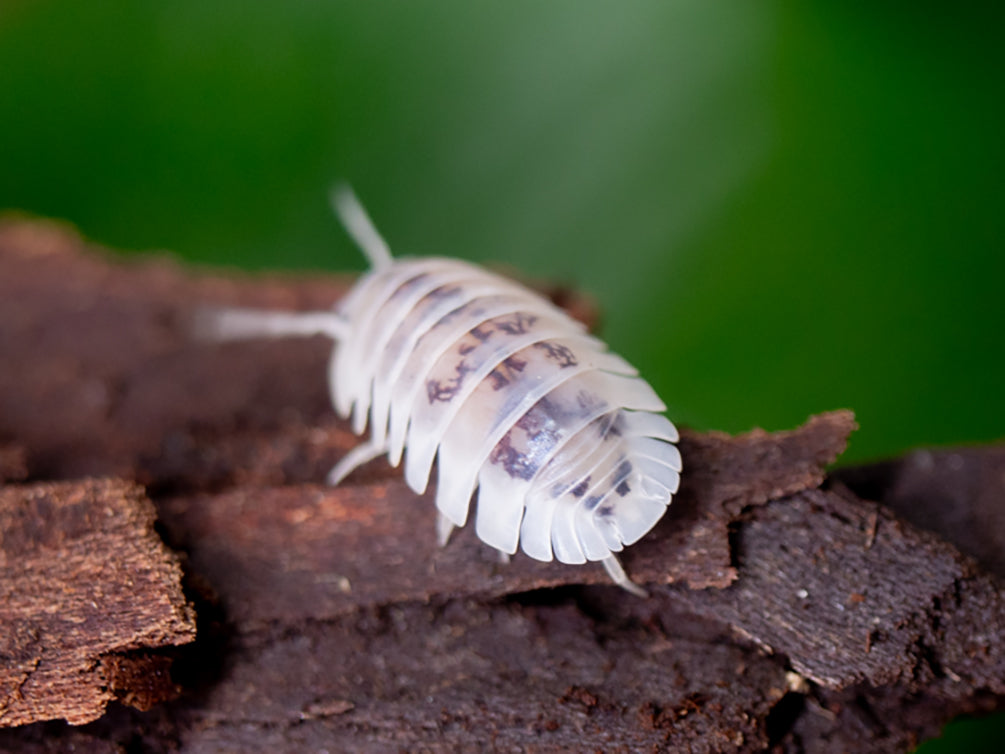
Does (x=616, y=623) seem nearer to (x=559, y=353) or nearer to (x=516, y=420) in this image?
(x=516, y=420)

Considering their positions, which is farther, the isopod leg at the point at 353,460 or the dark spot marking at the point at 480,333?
the isopod leg at the point at 353,460

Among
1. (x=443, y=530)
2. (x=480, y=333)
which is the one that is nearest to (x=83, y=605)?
(x=443, y=530)

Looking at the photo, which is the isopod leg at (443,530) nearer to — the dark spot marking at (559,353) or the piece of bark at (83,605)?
the dark spot marking at (559,353)

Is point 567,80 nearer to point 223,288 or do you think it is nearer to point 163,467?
point 223,288

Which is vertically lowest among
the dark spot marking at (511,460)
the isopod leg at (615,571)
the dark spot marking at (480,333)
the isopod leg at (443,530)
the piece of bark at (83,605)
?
the piece of bark at (83,605)

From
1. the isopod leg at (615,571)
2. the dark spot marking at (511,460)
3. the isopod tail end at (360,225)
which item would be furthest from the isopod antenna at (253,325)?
the isopod leg at (615,571)

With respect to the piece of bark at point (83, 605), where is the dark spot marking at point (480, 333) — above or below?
above

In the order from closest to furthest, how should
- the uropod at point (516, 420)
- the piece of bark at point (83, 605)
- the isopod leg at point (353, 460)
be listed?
the piece of bark at point (83, 605)
the uropod at point (516, 420)
the isopod leg at point (353, 460)
